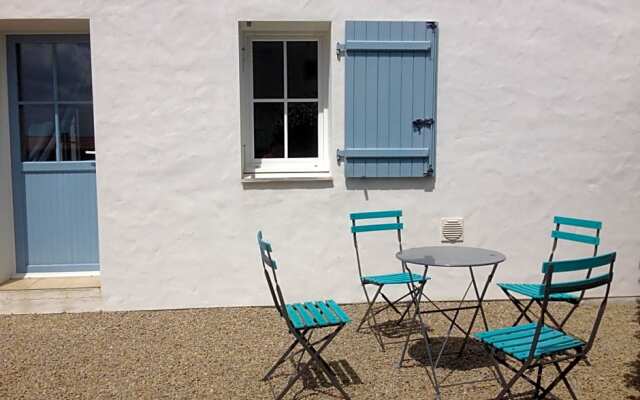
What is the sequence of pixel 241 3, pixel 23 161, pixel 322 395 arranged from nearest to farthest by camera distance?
pixel 322 395
pixel 241 3
pixel 23 161

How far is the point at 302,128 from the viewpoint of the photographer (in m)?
5.23

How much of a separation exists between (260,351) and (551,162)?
322cm

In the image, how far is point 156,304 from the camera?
4957 millimetres

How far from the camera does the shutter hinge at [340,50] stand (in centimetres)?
486

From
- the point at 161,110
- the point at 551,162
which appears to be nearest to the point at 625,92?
the point at 551,162

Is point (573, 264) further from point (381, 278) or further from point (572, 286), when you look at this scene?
point (381, 278)

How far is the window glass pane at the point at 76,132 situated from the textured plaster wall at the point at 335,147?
0.56 meters

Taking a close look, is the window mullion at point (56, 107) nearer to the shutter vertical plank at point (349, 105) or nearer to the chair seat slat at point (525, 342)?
the shutter vertical plank at point (349, 105)

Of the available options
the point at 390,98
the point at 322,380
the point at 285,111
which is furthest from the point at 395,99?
the point at 322,380

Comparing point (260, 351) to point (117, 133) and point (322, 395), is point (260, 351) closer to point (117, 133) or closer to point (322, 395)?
point (322, 395)

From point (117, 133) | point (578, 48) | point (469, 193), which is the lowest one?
point (469, 193)

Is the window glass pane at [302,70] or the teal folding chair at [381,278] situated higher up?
the window glass pane at [302,70]

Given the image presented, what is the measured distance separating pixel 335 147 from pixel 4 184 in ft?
10.2

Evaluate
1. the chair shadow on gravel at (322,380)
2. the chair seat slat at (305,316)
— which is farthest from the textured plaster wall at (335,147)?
the chair seat slat at (305,316)
